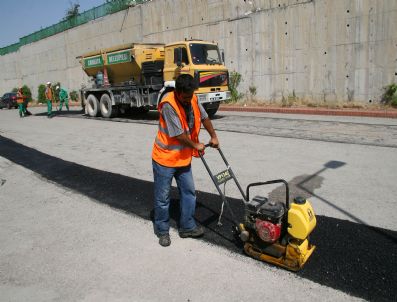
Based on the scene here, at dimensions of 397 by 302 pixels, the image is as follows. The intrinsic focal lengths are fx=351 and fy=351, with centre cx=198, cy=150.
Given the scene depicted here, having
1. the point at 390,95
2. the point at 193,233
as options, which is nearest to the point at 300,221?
the point at 193,233

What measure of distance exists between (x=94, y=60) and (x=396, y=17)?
12898mm

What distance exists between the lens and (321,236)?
12.2 feet

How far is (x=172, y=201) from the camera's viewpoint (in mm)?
5086

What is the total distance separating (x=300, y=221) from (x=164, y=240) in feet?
4.99

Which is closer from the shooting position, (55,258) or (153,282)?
(153,282)

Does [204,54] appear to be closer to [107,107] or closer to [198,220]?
[107,107]

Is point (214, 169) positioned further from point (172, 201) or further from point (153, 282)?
point (153, 282)

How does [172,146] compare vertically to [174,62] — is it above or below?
below

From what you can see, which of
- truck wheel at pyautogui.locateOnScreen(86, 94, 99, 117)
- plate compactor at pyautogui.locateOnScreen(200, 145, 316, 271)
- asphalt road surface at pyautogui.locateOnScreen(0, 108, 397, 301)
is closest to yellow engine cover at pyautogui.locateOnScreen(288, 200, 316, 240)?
plate compactor at pyautogui.locateOnScreen(200, 145, 316, 271)

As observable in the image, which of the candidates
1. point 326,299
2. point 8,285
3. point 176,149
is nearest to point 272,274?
point 326,299

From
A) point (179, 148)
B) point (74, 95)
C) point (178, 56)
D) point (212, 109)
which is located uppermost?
point (178, 56)

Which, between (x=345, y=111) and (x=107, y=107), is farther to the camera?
(x=107, y=107)

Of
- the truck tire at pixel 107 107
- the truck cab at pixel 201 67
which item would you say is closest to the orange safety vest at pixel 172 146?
the truck cab at pixel 201 67

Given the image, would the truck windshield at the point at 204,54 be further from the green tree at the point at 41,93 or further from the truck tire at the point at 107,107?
the green tree at the point at 41,93
